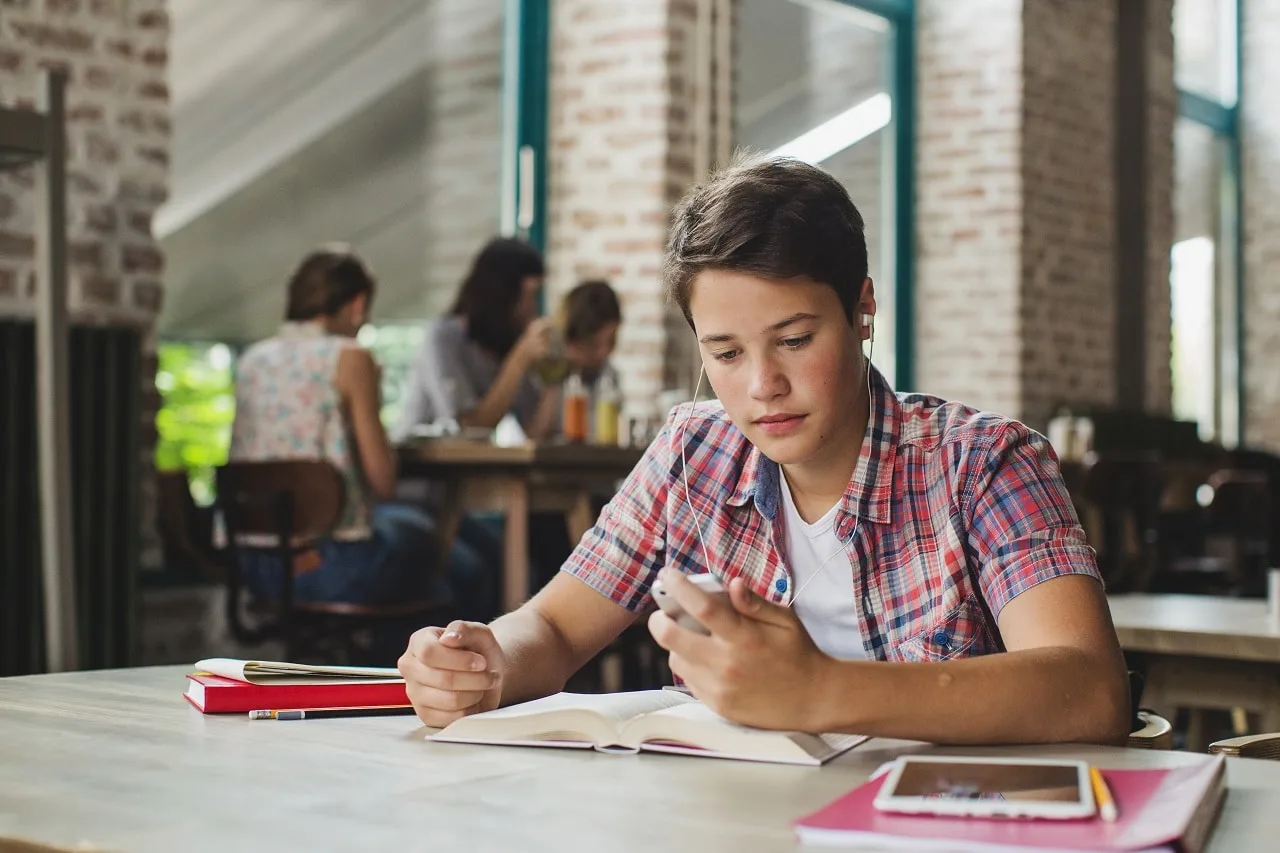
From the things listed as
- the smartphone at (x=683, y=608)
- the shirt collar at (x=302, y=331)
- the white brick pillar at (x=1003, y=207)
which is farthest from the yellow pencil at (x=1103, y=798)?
the white brick pillar at (x=1003, y=207)

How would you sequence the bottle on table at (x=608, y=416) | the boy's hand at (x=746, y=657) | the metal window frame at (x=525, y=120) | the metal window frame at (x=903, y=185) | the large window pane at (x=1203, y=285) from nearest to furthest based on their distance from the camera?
the boy's hand at (x=746, y=657)
the bottle on table at (x=608, y=416)
the metal window frame at (x=525, y=120)
the metal window frame at (x=903, y=185)
the large window pane at (x=1203, y=285)

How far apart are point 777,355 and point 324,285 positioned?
261 cm

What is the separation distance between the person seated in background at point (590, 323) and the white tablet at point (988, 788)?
371 cm

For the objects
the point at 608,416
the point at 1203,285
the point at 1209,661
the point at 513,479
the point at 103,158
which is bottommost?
the point at 1209,661

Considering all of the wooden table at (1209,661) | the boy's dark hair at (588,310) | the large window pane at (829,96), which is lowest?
the wooden table at (1209,661)

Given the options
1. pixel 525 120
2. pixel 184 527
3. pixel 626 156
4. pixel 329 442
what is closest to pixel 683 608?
pixel 329 442

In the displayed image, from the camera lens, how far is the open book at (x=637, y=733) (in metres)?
1.17

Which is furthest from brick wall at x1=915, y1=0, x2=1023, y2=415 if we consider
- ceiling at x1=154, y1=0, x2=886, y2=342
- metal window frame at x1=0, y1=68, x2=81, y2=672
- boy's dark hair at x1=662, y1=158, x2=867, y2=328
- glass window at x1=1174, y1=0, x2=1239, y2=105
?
boy's dark hair at x1=662, y1=158, x2=867, y2=328

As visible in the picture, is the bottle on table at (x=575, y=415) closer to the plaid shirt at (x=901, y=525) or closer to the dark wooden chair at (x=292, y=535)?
the dark wooden chair at (x=292, y=535)

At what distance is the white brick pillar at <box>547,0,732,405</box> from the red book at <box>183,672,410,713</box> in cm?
420

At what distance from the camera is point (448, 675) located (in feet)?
4.52

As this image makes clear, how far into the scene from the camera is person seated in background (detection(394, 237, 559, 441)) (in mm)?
4531

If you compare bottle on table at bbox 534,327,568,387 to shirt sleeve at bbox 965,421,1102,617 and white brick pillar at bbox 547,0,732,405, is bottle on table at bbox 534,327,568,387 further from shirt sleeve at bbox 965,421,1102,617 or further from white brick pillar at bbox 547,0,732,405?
shirt sleeve at bbox 965,421,1102,617

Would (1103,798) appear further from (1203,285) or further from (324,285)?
(1203,285)
